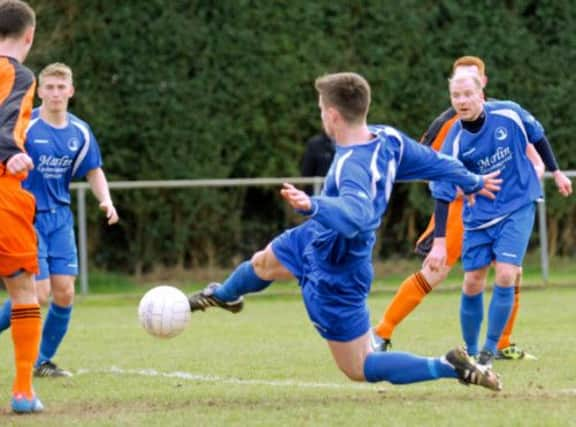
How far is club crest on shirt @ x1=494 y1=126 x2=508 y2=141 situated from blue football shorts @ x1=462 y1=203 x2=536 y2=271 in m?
0.48

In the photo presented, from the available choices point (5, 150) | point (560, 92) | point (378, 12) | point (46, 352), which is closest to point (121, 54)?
point (378, 12)

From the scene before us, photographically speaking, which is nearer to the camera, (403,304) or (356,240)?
(356,240)

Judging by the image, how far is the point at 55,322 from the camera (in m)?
9.31

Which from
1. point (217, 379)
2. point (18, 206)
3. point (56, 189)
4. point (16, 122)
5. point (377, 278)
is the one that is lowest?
point (377, 278)

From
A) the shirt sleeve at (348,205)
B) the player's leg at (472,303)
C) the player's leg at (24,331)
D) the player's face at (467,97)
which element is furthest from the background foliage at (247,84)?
the shirt sleeve at (348,205)

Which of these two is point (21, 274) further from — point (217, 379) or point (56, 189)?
point (56, 189)

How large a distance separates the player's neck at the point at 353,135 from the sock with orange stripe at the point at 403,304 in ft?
10.4

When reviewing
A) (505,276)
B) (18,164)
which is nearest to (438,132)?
(505,276)

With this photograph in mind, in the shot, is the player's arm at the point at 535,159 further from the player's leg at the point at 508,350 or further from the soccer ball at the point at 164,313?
the soccer ball at the point at 164,313

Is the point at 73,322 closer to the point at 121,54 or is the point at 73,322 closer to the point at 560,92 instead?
the point at 121,54

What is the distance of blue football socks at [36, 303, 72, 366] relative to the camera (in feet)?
30.5

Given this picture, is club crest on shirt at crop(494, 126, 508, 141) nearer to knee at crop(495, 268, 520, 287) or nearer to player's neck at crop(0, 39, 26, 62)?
knee at crop(495, 268, 520, 287)

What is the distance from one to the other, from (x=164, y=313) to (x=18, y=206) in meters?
1.12

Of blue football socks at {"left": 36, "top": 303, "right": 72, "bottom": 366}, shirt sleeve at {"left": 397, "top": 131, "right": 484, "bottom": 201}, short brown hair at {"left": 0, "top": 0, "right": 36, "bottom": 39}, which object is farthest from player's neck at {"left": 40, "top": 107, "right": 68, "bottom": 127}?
shirt sleeve at {"left": 397, "top": 131, "right": 484, "bottom": 201}
